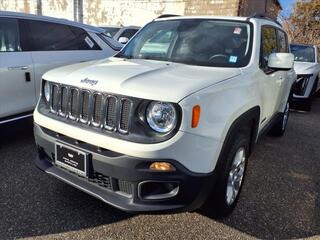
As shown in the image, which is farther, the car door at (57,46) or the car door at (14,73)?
the car door at (57,46)

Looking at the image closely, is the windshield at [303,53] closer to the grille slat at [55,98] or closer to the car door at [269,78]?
the car door at [269,78]

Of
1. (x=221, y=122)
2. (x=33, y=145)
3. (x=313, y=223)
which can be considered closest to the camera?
(x=221, y=122)

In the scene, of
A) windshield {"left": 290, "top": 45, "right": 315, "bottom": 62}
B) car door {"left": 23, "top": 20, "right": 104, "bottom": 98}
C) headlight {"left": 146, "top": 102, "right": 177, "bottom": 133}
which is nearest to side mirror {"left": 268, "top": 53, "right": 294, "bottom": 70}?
headlight {"left": 146, "top": 102, "right": 177, "bottom": 133}

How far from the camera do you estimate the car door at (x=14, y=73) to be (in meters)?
4.14

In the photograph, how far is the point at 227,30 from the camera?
3637 mm

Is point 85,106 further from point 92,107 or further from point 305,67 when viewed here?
point 305,67

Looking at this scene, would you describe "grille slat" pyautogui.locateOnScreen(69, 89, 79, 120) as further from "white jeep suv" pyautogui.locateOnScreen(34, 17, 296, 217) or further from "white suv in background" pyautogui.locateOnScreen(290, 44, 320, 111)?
"white suv in background" pyautogui.locateOnScreen(290, 44, 320, 111)

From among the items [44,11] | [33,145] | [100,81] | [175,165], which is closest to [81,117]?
[100,81]

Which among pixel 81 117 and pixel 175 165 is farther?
pixel 81 117

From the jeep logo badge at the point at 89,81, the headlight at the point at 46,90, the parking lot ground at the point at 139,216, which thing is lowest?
the parking lot ground at the point at 139,216

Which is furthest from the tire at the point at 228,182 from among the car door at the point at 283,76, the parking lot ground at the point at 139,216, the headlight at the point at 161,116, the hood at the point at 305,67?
the hood at the point at 305,67

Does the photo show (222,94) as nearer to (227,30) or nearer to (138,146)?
(138,146)

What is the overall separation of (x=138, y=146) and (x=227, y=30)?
1.90 m

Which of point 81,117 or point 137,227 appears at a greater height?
point 81,117
